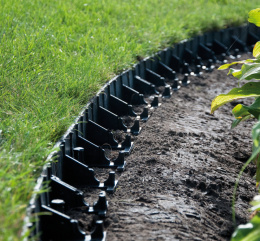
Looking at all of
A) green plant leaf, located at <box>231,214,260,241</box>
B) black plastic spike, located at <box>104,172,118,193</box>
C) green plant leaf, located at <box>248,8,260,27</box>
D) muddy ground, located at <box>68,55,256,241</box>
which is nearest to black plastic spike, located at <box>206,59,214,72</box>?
muddy ground, located at <box>68,55,256,241</box>

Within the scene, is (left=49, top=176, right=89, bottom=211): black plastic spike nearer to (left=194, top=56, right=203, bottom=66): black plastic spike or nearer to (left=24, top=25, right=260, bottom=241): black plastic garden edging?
(left=24, top=25, right=260, bottom=241): black plastic garden edging

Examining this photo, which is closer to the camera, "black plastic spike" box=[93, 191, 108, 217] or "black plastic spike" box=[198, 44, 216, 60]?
"black plastic spike" box=[93, 191, 108, 217]

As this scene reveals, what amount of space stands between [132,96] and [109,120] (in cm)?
75

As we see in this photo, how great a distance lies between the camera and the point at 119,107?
532cm

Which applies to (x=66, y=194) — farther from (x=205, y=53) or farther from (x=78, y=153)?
(x=205, y=53)

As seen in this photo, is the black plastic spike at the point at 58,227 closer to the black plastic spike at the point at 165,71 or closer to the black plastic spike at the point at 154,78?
the black plastic spike at the point at 154,78

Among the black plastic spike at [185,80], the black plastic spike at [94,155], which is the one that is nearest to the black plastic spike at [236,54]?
the black plastic spike at [185,80]

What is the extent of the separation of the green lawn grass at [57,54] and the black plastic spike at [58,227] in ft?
0.88

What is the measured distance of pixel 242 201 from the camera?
13.1ft

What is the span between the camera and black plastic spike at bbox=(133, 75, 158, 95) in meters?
5.99

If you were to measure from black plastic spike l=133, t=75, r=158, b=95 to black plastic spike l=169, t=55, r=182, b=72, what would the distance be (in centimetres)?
114

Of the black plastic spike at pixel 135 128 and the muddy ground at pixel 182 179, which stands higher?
the black plastic spike at pixel 135 128

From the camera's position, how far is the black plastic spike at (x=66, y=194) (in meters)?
3.49

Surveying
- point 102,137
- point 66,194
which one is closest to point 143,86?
point 102,137
